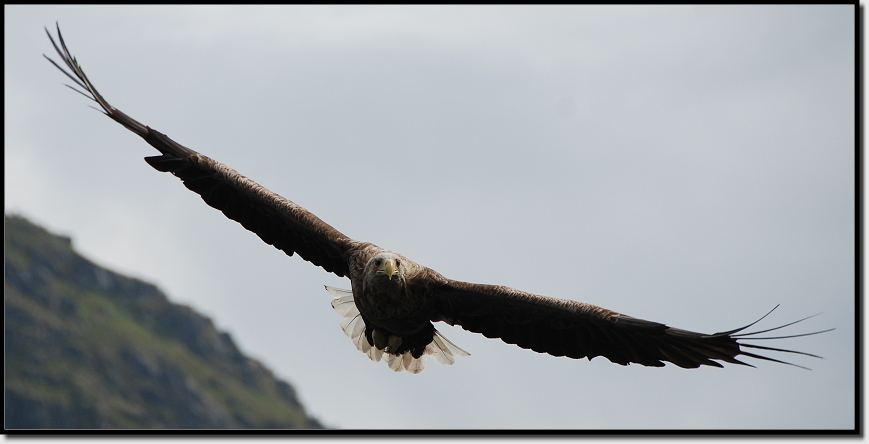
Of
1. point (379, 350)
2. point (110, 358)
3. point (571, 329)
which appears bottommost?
point (379, 350)

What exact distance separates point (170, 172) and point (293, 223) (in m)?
1.40

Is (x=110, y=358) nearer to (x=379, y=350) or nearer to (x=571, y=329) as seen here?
(x=379, y=350)

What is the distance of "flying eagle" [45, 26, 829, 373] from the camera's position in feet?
27.1

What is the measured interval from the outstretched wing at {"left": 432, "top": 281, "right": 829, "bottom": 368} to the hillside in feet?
219

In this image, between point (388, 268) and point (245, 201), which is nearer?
point (388, 268)

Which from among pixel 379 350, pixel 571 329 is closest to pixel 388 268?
pixel 571 329

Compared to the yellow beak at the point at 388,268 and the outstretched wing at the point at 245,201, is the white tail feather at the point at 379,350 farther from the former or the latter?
the yellow beak at the point at 388,268

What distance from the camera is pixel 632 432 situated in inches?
421

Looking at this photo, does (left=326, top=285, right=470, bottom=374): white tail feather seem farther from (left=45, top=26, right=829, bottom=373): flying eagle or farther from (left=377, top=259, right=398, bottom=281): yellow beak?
(left=377, top=259, right=398, bottom=281): yellow beak

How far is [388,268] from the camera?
8102 mm

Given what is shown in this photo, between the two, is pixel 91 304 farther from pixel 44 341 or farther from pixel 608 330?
pixel 608 330

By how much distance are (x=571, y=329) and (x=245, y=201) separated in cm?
356

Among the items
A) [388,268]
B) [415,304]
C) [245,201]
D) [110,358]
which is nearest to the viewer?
[388,268]

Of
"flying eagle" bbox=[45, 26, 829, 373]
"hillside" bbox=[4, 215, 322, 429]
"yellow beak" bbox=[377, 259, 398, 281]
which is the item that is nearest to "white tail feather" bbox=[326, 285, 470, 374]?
"flying eagle" bbox=[45, 26, 829, 373]
